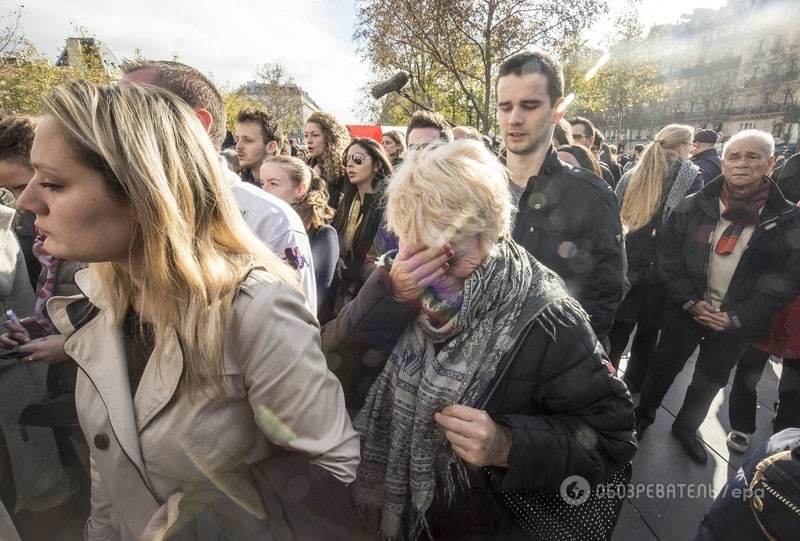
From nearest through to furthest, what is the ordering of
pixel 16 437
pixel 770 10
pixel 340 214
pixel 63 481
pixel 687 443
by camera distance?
pixel 16 437 → pixel 63 481 → pixel 687 443 → pixel 340 214 → pixel 770 10

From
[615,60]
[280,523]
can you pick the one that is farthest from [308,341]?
[615,60]

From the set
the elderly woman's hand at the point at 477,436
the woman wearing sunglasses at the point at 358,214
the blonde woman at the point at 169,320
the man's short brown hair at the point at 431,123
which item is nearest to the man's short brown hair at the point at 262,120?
the woman wearing sunglasses at the point at 358,214

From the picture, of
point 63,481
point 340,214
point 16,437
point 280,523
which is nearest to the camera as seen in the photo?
point 280,523

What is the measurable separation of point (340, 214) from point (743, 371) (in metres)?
3.55

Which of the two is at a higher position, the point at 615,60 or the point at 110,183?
the point at 615,60

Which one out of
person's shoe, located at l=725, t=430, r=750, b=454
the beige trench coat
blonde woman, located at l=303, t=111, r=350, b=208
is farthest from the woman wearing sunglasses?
person's shoe, located at l=725, t=430, r=750, b=454

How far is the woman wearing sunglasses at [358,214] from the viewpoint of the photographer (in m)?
3.58

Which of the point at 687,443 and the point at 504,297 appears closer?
the point at 504,297

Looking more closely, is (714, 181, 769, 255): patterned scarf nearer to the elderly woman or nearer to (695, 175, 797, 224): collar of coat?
(695, 175, 797, 224): collar of coat

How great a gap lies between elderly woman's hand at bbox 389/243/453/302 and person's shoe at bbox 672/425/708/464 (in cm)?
294

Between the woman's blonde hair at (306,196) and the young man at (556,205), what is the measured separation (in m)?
1.42

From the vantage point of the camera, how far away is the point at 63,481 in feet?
8.28

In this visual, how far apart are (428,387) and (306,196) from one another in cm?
203

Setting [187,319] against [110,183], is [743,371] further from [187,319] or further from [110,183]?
[110,183]
